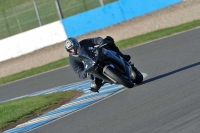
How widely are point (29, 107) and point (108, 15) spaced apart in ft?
44.7

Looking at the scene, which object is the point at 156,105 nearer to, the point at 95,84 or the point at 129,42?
the point at 95,84

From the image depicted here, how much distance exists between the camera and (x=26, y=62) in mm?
27938

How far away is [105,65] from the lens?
11906mm

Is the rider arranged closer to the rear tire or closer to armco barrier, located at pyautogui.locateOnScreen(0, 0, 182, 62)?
the rear tire

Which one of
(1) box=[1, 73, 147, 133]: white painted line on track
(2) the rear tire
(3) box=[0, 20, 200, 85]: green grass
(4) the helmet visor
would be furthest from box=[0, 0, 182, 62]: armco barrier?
(4) the helmet visor

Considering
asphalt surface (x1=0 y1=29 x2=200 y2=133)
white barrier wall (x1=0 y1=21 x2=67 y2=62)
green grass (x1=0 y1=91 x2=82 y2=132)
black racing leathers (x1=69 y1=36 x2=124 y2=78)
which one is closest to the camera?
asphalt surface (x1=0 y1=29 x2=200 y2=133)

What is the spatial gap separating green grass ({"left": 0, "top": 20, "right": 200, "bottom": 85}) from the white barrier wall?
1.93m

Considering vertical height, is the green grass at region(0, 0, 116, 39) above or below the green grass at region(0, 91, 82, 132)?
above

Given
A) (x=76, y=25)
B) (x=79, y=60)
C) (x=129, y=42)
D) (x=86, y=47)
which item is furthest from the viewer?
(x=76, y=25)

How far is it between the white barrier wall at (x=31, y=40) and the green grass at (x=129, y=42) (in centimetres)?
193

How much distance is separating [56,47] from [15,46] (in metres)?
2.07

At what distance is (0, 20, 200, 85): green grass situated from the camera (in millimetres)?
22991

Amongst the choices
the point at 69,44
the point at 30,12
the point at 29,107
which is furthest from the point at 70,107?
the point at 30,12

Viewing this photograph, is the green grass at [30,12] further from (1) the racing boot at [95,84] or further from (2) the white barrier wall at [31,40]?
(1) the racing boot at [95,84]
